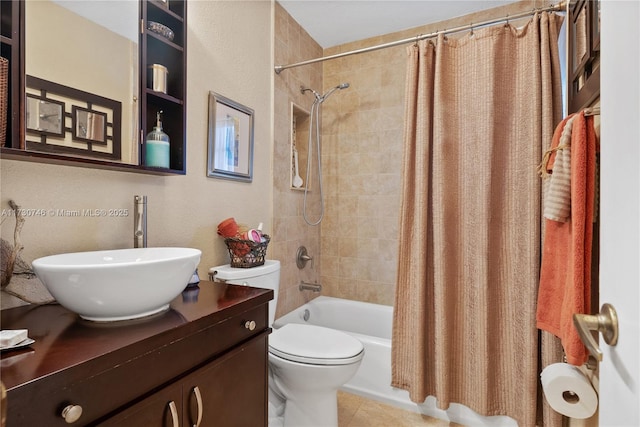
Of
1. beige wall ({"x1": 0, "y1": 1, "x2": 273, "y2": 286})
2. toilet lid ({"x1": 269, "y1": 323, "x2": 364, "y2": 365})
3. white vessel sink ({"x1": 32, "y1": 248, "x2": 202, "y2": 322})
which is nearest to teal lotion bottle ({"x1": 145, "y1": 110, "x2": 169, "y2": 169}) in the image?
beige wall ({"x1": 0, "y1": 1, "x2": 273, "y2": 286})

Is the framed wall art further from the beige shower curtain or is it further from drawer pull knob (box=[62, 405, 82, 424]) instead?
drawer pull knob (box=[62, 405, 82, 424])

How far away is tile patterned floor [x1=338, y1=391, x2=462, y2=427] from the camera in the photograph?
67.6 inches

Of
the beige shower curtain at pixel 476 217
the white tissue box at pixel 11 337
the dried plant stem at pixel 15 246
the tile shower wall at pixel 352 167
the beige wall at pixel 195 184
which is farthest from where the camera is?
the tile shower wall at pixel 352 167

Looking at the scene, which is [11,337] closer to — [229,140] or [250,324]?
[250,324]

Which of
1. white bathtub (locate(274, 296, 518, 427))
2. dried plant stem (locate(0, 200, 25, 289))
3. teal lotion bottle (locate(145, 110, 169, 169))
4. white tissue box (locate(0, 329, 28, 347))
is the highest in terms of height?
teal lotion bottle (locate(145, 110, 169, 169))

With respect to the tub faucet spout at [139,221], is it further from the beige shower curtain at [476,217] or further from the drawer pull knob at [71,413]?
the beige shower curtain at [476,217]

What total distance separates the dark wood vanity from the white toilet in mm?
346

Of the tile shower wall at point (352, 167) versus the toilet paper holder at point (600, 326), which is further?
the tile shower wall at point (352, 167)

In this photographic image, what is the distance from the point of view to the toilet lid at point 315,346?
1.42 metres

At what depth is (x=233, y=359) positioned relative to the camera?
3.11 feet

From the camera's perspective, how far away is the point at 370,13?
2.22 metres

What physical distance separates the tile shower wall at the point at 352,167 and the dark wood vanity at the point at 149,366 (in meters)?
1.16

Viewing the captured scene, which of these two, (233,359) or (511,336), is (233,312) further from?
(511,336)

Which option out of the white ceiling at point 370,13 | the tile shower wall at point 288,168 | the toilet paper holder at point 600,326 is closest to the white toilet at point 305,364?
the tile shower wall at point 288,168
